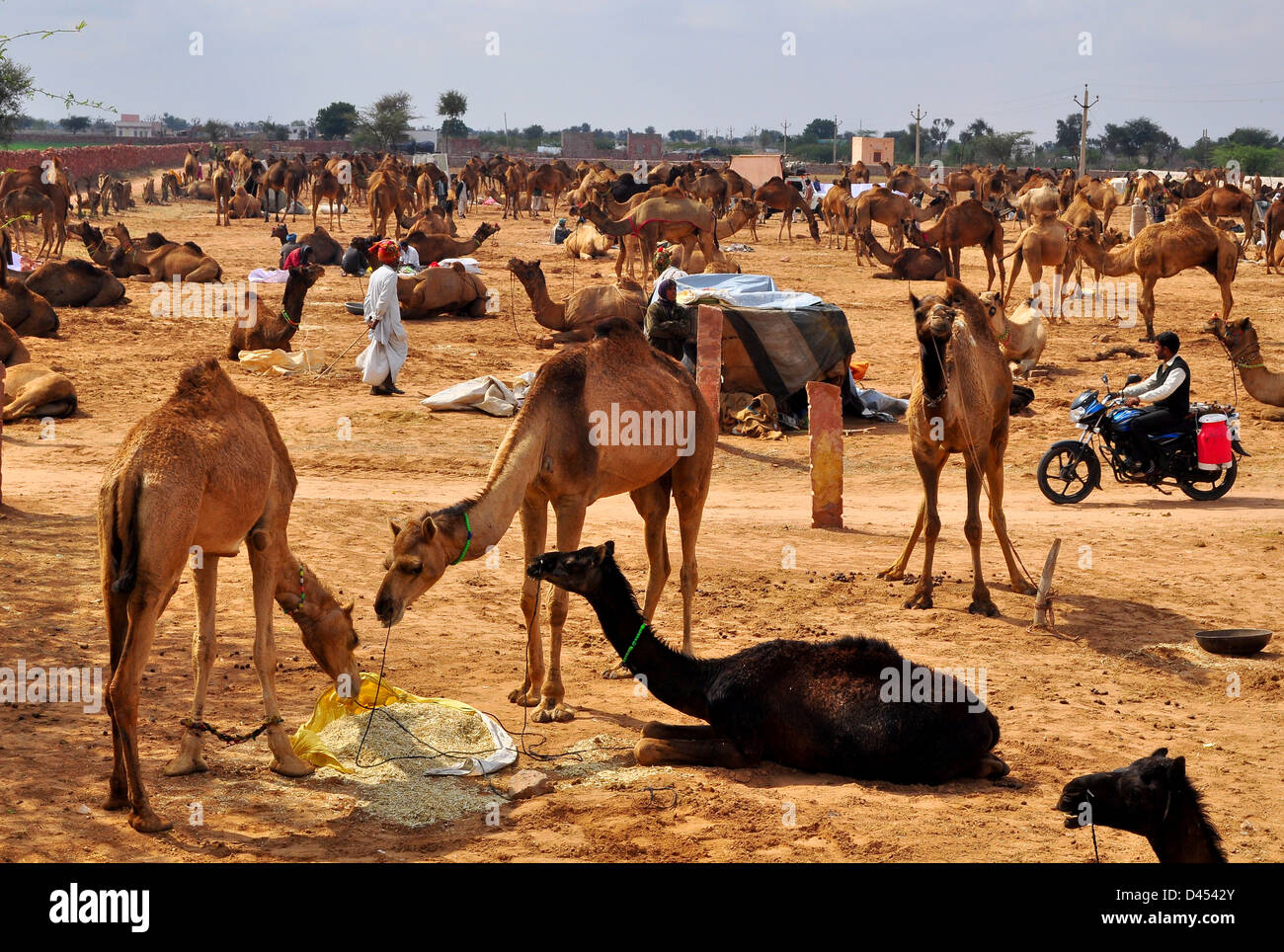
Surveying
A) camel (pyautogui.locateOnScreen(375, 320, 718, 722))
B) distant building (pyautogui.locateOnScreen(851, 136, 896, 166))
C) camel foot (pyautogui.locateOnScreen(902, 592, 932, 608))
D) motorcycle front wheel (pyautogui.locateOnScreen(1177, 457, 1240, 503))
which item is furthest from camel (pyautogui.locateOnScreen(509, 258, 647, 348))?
distant building (pyautogui.locateOnScreen(851, 136, 896, 166))

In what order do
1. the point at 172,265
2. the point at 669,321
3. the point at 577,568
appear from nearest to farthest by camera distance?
the point at 577,568
the point at 669,321
the point at 172,265

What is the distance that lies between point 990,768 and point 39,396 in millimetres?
12159

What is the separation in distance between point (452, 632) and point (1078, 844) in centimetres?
445

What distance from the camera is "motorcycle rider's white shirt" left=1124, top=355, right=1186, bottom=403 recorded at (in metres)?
12.6

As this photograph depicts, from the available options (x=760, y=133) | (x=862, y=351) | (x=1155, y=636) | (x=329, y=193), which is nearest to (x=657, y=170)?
(x=329, y=193)

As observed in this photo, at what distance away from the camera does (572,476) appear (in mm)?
7250

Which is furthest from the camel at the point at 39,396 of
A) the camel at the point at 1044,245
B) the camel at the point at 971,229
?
the camel at the point at 971,229

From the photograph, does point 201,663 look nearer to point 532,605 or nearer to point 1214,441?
point 532,605

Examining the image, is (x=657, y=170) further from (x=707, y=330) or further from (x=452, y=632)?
(x=452, y=632)

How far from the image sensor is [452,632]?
8.68 m

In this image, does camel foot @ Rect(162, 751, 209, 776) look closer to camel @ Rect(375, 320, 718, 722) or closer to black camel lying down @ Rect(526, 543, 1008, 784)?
camel @ Rect(375, 320, 718, 722)

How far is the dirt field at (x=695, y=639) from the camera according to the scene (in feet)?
18.2

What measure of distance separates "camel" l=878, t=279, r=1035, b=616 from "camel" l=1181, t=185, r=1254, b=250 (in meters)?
27.3

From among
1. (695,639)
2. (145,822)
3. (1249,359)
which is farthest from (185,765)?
(1249,359)
